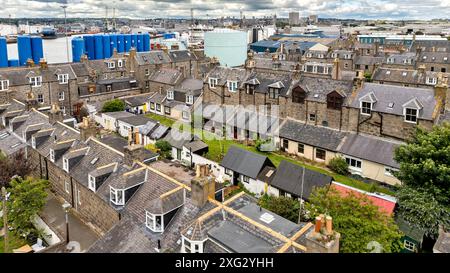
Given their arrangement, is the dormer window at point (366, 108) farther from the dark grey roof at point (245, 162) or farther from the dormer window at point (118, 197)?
the dormer window at point (118, 197)

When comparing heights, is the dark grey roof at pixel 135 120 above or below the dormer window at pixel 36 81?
below

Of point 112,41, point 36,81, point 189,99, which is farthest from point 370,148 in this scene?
point 112,41

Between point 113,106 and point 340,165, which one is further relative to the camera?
point 113,106

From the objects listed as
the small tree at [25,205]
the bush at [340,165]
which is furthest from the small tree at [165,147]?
the bush at [340,165]

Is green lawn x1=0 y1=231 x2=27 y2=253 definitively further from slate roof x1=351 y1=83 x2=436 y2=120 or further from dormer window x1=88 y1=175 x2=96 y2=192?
slate roof x1=351 y1=83 x2=436 y2=120

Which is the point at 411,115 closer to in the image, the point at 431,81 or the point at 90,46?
the point at 431,81

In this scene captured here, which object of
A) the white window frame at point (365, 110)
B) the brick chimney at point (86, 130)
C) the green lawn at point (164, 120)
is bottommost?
the green lawn at point (164, 120)
